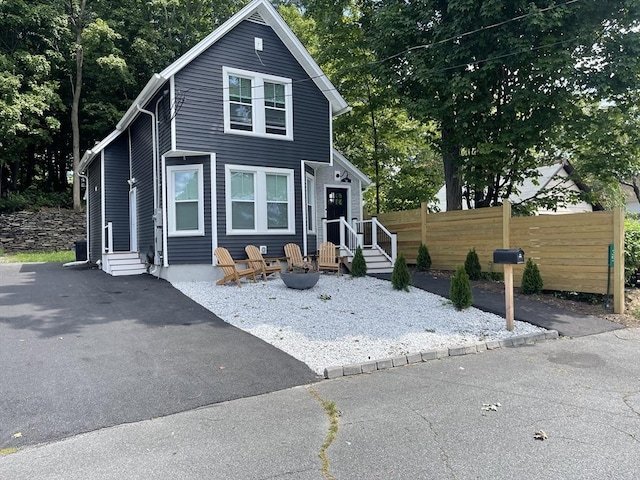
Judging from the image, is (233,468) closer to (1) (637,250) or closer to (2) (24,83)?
(1) (637,250)

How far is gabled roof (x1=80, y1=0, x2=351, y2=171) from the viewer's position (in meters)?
11.3

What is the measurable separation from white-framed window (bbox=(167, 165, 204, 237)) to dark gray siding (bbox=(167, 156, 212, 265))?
14cm

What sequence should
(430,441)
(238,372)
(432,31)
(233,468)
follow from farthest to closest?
(432,31) → (238,372) → (430,441) → (233,468)

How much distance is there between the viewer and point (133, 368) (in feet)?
17.1

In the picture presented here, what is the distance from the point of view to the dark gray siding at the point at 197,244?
11.7 meters

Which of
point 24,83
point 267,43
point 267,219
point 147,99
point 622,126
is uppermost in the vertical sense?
point 24,83

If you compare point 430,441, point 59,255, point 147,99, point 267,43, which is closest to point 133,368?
point 430,441

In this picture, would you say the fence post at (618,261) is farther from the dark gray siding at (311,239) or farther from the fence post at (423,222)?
the dark gray siding at (311,239)

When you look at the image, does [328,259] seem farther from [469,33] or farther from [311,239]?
[469,33]

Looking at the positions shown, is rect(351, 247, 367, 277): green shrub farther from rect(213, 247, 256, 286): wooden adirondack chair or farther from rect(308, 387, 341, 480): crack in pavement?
rect(308, 387, 341, 480): crack in pavement

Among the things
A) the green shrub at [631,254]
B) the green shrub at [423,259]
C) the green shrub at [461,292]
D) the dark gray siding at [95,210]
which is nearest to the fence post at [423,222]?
the green shrub at [423,259]

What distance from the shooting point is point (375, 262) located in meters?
13.4

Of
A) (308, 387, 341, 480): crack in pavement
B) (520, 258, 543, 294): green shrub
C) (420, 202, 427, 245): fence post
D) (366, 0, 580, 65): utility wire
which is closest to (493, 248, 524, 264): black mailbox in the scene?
(520, 258, 543, 294): green shrub

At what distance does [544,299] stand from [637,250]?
2.64 m
